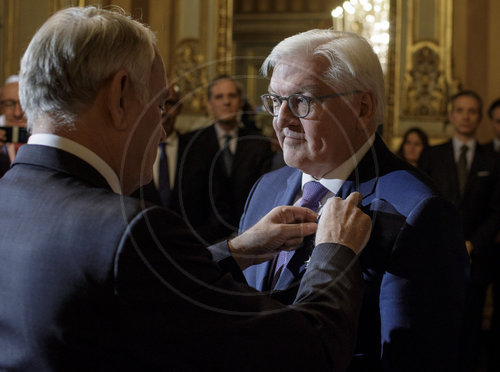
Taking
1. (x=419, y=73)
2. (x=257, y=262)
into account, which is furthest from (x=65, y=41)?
(x=419, y=73)

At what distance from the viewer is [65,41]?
1060mm

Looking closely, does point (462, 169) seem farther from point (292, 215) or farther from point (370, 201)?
point (292, 215)

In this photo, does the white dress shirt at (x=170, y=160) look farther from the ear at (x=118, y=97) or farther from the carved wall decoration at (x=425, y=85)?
the carved wall decoration at (x=425, y=85)

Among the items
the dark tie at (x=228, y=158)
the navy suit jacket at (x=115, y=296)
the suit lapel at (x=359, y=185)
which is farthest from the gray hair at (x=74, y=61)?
the dark tie at (x=228, y=158)

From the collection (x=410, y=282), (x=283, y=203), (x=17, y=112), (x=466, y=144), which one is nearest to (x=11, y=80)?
(x=17, y=112)

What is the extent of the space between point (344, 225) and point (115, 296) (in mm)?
560

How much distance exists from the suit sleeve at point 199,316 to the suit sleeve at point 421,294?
327 millimetres

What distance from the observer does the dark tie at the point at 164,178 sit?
3656 millimetres

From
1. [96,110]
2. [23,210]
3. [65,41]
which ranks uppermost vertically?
[65,41]

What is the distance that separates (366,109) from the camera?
5.33 feet

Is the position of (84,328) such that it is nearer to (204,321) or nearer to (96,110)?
(204,321)

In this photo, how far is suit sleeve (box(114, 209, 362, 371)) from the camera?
37.4 inches

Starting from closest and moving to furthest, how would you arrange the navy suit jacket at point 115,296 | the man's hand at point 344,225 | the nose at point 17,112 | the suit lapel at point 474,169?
the navy suit jacket at point 115,296, the man's hand at point 344,225, the nose at point 17,112, the suit lapel at point 474,169

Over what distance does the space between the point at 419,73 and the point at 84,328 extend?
5978 millimetres
